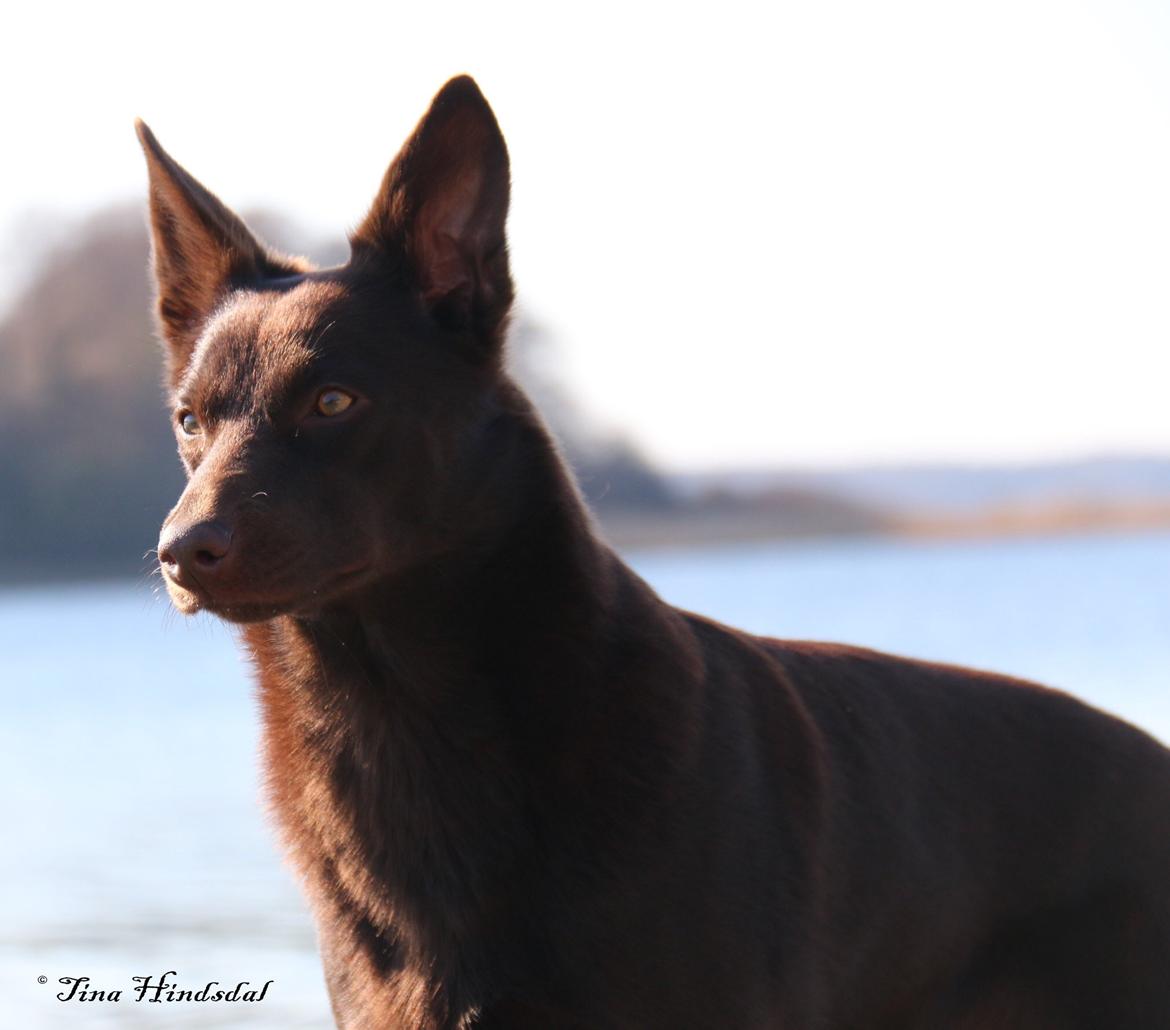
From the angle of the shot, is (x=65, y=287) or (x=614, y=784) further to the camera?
(x=65, y=287)

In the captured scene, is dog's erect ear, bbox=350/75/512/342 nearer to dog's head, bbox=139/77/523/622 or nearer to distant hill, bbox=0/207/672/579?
dog's head, bbox=139/77/523/622

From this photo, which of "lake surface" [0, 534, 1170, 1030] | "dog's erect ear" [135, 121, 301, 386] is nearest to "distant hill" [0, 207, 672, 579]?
"lake surface" [0, 534, 1170, 1030]

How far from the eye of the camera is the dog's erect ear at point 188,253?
329 cm

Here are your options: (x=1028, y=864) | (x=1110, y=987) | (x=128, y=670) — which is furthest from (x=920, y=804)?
(x=128, y=670)

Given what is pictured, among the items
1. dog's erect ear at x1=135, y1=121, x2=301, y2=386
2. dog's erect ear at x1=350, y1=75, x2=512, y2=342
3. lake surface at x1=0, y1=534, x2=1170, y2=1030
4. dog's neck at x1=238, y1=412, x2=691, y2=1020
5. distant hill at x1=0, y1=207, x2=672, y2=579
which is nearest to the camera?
dog's neck at x1=238, y1=412, x2=691, y2=1020

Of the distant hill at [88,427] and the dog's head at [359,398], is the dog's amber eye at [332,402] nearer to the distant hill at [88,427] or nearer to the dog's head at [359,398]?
the dog's head at [359,398]

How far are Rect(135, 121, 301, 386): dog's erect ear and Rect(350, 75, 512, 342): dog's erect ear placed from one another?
14.6 inches

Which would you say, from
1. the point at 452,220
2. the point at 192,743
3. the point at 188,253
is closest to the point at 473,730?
the point at 452,220

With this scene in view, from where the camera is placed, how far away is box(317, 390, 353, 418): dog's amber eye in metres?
2.83

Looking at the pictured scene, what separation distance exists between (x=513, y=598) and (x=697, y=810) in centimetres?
50

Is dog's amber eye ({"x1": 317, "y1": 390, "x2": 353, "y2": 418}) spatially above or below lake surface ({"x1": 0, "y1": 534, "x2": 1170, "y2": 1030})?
A: above

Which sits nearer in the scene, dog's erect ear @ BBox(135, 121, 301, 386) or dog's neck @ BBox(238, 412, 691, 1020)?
dog's neck @ BBox(238, 412, 691, 1020)

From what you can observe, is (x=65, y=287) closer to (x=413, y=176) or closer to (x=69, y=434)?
(x=69, y=434)

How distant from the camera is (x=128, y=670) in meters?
15.2
